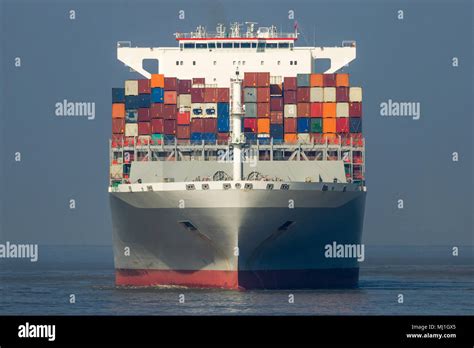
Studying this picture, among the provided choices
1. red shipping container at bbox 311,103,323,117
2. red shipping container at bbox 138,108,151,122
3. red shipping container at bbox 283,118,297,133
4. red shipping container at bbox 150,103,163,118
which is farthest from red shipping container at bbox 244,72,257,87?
red shipping container at bbox 138,108,151,122

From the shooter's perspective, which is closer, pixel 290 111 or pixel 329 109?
pixel 290 111

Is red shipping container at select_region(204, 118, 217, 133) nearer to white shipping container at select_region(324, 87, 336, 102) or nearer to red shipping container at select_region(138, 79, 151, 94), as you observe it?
red shipping container at select_region(138, 79, 151, 94)

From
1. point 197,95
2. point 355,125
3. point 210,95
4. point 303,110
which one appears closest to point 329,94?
point 303,110

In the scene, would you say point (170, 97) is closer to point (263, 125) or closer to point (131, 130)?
point (131, 130)

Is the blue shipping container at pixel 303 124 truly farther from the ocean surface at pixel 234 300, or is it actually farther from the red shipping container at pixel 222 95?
the ocean surface at pixel 234 300
